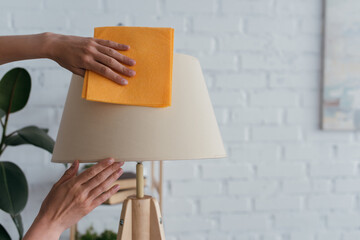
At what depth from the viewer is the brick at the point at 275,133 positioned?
5.20 feet

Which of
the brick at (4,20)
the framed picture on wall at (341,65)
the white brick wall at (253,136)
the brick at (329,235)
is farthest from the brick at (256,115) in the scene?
the brick at (4,20)

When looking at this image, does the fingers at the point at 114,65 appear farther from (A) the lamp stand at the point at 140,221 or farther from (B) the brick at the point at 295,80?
(B) the brick at the point at 295,80

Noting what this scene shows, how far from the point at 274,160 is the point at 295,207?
9.4 inches

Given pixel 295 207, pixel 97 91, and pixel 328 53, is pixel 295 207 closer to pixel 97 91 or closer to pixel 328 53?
pixel 328 53

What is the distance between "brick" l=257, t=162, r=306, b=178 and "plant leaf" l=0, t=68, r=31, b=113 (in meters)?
1.01

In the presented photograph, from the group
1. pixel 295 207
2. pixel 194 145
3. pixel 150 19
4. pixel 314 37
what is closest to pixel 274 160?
pixel 295 207

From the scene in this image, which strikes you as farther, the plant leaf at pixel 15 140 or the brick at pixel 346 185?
the brick at pixel 346 185

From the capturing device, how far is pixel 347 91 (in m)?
1.61

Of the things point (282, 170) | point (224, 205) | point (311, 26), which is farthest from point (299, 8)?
point (224, 205)

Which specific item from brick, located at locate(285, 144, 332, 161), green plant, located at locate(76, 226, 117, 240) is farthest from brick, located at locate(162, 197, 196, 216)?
brick, located at locate(285, 144, 332, 161)

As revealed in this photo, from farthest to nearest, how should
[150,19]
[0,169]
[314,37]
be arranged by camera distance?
[314,37], [150,19], [0,169]

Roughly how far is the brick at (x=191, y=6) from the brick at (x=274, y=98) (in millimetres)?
422

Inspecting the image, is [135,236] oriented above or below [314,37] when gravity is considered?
below

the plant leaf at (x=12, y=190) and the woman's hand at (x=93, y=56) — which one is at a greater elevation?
the woman's hand at (x=93, y=56)
